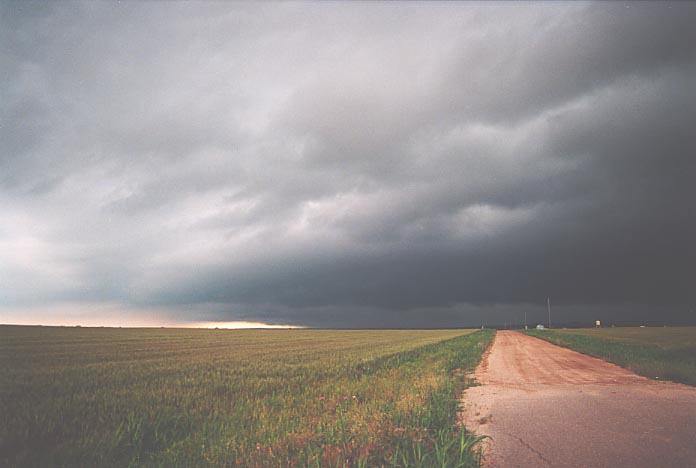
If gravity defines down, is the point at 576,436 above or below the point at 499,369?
above

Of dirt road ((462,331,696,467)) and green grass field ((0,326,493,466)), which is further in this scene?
green grass field ((0,326,493,466))

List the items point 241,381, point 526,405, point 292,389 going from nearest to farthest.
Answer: point 526,405
point 292,389
point 241,381

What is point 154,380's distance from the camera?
14.7m

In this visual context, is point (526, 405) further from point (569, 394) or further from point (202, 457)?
point (202, 457)

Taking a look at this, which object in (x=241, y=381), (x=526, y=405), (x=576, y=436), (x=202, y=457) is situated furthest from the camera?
(x=241, y=381)

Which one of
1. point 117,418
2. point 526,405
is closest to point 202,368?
point 117,418

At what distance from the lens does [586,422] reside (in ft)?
27.4

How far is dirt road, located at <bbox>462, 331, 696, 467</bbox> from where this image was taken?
20.5 feet

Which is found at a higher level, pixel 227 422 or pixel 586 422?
pixel 227 422

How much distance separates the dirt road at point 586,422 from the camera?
20.5ft

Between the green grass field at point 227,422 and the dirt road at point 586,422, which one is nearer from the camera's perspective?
the dirt road at point 586,422

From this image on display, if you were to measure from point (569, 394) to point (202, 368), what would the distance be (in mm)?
15325

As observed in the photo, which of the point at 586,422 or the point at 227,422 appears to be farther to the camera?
the point at 227,422

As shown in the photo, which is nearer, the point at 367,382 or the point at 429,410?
the point at 429,410
